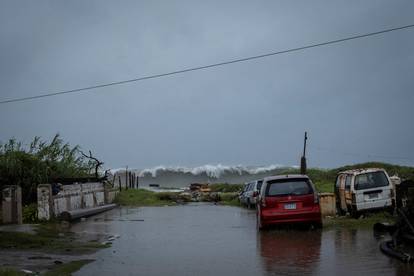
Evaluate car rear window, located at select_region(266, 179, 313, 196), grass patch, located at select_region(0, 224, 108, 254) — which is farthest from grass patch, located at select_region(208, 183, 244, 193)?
grass patch, located at select_region(0, 224, 108, 254)

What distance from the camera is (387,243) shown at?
12336 mm

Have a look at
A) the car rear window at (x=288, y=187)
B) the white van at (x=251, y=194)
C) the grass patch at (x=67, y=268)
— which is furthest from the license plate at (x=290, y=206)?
the white van at (x=251, y=194)

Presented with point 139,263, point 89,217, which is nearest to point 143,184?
point 89,217

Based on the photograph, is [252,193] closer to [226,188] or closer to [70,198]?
[70,198]

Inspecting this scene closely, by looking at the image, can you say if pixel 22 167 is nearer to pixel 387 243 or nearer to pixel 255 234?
pixel 255 234

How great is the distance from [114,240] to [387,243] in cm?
824

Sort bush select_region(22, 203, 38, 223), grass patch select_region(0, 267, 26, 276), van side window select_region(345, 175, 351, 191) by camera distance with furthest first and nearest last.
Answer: bush select_region(22, 203, 38, 223) < van side window select_region(345, 175, 351, 191) < grass patch select_region(0, 267, 26, 276)

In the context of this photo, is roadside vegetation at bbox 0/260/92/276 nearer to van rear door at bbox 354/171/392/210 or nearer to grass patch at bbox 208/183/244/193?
van rear door at bbox 354/171/392/210

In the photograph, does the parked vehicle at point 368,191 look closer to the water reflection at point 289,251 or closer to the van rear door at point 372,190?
the van rear door at point 372,190

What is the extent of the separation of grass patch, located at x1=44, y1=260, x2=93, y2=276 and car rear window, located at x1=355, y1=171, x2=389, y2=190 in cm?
1123

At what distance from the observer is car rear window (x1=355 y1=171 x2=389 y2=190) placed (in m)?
20.4

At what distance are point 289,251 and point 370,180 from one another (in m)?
8.34

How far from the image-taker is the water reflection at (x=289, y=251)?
35.4ft

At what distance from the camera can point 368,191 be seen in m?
20.3
